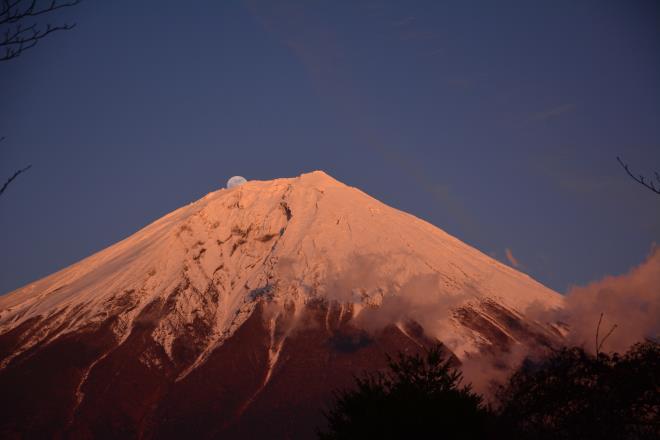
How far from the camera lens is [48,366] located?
89.4m

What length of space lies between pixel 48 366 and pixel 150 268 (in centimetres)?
2192

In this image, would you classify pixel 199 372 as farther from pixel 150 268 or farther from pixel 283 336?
pixel 150 268

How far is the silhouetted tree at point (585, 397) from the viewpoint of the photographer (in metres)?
19.4

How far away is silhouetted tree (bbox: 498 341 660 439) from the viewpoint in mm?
19359

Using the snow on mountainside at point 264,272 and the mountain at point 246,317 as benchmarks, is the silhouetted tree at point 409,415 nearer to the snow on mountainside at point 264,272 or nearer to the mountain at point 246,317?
the mountain at point 246,317

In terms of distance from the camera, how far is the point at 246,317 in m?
96.9

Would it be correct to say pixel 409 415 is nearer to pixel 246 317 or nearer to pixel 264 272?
pixel 246 317

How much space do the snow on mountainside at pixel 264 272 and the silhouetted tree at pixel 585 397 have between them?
6408 centimetres

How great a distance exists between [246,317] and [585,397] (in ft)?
251

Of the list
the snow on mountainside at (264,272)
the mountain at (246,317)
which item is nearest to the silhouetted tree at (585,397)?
the mountain at (246,317)

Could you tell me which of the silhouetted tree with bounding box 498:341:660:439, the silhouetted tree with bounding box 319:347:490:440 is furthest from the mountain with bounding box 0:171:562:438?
the silhouetted tree with bounding box 498:341:660:439

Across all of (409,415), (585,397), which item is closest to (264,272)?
(409,415)

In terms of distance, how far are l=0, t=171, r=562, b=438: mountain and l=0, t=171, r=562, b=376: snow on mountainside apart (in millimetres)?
284

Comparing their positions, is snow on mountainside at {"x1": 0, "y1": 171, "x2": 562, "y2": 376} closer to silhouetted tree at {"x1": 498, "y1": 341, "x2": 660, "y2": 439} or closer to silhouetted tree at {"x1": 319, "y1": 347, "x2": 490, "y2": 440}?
silhouetted tree at {"x1": 498, "y1": 341, "x2": 660, "y2": 439}
